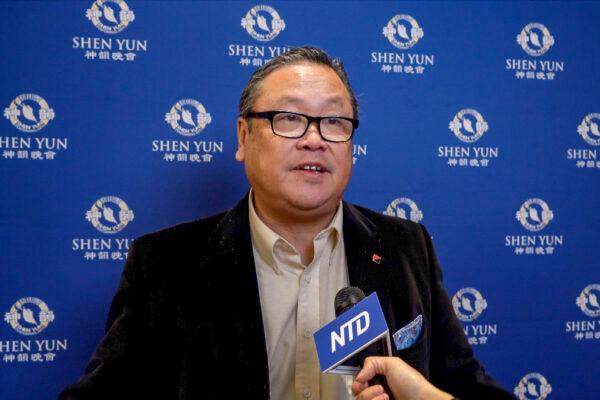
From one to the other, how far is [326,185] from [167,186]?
23.7 inches

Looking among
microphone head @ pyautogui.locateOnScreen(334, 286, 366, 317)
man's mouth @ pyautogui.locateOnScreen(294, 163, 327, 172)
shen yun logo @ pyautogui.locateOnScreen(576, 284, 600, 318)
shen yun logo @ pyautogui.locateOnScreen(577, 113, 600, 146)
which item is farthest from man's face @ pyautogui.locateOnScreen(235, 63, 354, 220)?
shen yun logo @ pyautogui.locateOnScreen(576, 284, 600, 318)

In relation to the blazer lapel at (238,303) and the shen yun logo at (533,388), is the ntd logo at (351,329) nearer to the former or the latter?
the blazer lapel at (238,303)

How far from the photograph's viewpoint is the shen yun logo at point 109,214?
167cm

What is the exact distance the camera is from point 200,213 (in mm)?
1737

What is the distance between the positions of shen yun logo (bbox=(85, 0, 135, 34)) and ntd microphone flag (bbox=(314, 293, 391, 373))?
3.86 ft

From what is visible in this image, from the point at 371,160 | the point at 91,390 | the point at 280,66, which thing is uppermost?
the point at 280,66

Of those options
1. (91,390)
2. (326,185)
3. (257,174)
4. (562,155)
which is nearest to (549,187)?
(562,155)

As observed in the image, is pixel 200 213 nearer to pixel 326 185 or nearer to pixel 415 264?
pixel 326 185

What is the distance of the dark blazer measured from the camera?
4.25 feet

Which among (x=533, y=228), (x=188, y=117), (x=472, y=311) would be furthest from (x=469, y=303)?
(x=188, y=117)

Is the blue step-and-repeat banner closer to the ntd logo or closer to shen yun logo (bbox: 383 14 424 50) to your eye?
shen yun logo (bbox: 383 14 424 50)

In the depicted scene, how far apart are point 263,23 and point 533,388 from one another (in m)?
1.61

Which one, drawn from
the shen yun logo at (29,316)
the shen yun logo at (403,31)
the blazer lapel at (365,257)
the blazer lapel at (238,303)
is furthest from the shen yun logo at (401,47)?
the shen yun logo at (29,316)

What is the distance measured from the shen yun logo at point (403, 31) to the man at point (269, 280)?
18.0 inches
